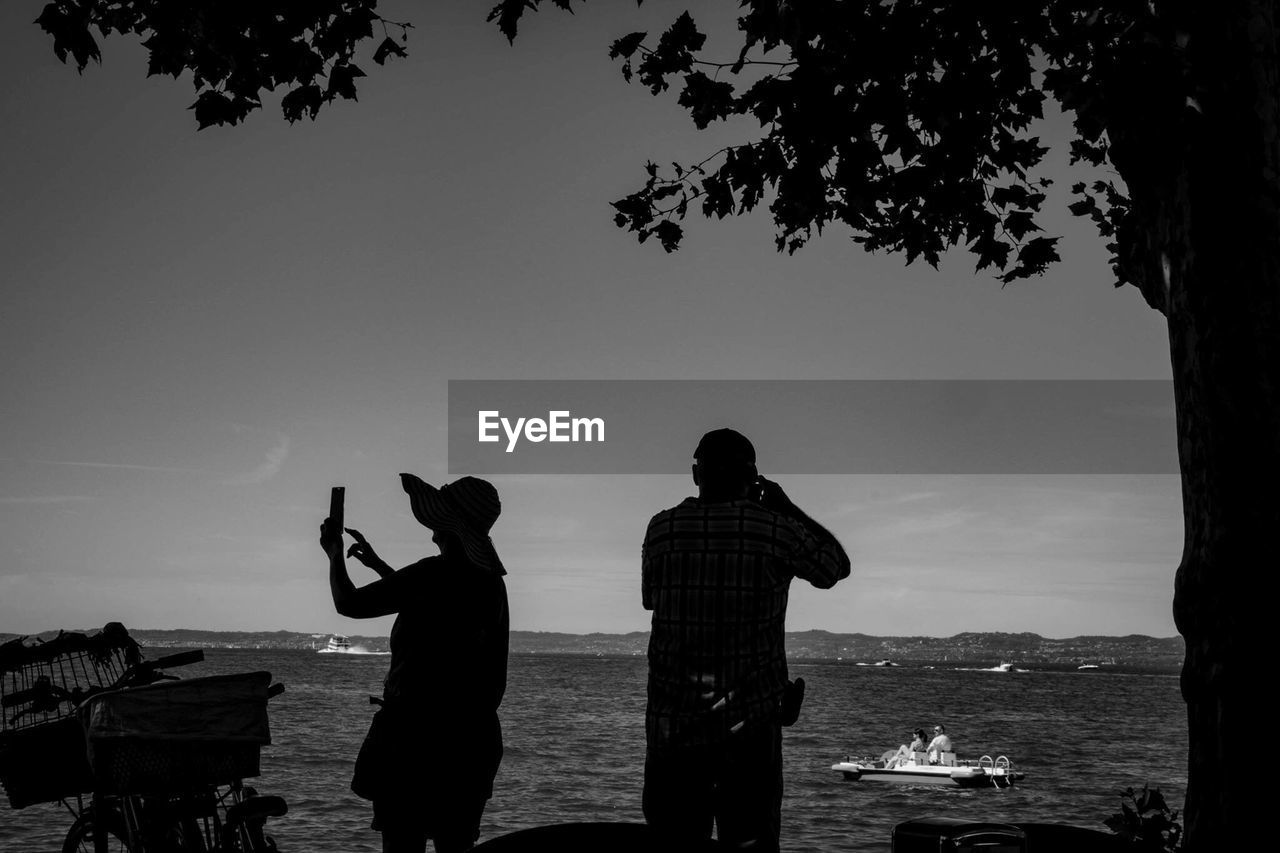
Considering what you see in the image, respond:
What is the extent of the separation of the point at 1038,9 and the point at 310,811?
36624 mm

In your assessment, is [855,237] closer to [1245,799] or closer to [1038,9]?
[1038,9]

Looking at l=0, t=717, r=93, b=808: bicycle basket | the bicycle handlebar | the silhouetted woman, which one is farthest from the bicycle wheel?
the silhouetted woman

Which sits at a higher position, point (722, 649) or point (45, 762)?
Result: point (722, 649)

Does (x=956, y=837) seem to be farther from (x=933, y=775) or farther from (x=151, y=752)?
(x=933, y=775)

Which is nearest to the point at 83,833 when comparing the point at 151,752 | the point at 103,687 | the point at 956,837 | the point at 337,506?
the point at 103,687

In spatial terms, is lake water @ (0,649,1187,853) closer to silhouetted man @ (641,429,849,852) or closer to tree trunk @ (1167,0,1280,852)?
silhouetted man @ (641,429,849,852)

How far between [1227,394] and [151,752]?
467 centimetres

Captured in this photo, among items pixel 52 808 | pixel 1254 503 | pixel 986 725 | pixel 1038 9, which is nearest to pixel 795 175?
pixel 1038 9

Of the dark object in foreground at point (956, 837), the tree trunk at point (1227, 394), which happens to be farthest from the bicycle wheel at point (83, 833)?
the dark object in foreground at point (956, 837)

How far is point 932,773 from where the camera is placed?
2056 inches

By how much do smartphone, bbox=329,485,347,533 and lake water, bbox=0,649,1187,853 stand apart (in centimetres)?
264

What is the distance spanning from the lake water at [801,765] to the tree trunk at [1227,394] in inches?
57.9

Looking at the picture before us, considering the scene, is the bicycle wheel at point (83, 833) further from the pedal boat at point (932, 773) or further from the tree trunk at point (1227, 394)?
the pedal boat at point (932, 773)

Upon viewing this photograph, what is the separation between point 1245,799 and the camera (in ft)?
13.7
